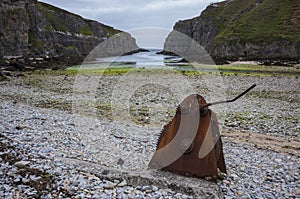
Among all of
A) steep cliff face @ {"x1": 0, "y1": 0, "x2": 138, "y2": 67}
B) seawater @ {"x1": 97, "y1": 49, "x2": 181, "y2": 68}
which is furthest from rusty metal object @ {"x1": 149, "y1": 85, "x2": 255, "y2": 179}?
steep cliff face @ {"x1": 0, "y1": 0, "x2": 138, "y2": 67}

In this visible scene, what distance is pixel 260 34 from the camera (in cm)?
Answer: 9469

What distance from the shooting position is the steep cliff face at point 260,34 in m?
83.8

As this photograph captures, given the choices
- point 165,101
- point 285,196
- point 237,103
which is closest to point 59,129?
point 285,196

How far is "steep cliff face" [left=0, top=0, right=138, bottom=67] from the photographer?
256 feet

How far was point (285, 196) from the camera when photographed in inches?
246

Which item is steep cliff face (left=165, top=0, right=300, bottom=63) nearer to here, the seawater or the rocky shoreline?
the seawater

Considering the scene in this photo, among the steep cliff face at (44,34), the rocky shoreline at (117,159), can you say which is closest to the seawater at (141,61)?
the steep cliff face at (44,34)

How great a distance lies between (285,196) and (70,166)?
4814mm

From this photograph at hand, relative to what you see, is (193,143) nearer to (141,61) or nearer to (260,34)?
(141,61)

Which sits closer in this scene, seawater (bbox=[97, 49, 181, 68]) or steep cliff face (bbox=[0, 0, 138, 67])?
seawater (bbox=[97, 49, 181, 68])

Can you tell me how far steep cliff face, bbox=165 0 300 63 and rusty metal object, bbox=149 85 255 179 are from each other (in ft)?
229

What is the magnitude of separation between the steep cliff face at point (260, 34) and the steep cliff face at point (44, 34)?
49.5 m

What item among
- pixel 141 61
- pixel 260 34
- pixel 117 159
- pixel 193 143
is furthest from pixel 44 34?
pixel 193 143

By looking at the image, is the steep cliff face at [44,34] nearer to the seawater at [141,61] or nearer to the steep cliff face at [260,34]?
the seawater at [141,61]
